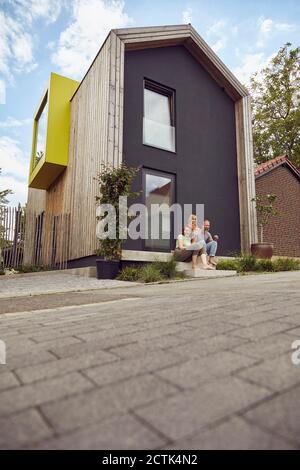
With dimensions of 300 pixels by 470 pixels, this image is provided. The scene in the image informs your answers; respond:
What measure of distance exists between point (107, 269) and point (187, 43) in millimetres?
8310

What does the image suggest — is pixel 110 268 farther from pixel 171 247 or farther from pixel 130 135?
pixel 130 135

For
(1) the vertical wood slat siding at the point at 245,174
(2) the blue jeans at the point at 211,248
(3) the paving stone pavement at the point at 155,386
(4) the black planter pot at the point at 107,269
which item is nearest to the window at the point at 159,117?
(1) the vertical wood slat siding at the point at 245,174

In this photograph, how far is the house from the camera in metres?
8.62

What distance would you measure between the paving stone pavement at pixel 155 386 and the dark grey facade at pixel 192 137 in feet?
24.0

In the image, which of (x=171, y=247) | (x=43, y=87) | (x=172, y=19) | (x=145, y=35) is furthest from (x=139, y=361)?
(x=43, y=87)

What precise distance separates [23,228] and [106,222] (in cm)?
494

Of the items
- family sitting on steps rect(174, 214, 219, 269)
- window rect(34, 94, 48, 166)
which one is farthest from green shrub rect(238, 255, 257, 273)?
window rect(34, 94, 48, 166)

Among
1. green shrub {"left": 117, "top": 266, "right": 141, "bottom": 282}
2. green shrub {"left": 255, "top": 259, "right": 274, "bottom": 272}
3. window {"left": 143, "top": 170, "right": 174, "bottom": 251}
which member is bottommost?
green shrub {"left": 117, "top": 266, "right": 141, "bottom": 282}

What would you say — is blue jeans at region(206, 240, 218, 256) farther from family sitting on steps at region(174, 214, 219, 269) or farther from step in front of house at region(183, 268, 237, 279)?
step in front of house at region(183, 268, 237, 279)

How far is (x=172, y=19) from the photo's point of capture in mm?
10297

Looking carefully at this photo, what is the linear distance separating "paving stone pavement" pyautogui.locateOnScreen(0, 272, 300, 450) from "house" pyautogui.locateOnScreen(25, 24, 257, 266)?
651 centimetres

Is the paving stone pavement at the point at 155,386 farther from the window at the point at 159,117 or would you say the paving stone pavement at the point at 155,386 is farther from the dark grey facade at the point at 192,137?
the window at the point at 159,117

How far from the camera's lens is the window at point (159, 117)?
930 cm

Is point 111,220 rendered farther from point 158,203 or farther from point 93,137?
point 93,137
